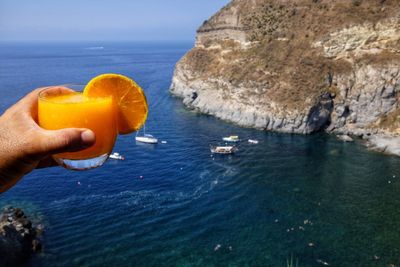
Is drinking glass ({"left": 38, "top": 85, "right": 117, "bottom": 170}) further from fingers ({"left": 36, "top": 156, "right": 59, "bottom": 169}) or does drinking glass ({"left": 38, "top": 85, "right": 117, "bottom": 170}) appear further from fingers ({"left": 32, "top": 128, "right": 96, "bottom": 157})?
fingers ({"left": 36, "top": 156, "right": 59, "bottom": 169})

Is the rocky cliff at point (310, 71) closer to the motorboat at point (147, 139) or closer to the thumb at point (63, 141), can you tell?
the motorboat at point (147, 139)

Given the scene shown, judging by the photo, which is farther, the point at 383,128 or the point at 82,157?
the point at 383,128

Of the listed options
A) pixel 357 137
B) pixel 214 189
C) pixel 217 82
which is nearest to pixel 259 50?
pixel 217 82

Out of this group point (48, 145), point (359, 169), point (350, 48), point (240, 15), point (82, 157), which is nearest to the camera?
point (48, 145)

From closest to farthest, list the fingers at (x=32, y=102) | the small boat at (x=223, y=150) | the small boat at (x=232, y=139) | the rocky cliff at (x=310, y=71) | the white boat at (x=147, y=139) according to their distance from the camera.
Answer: the fingers at (x=32, y=102)
the small boat at (x=223, y=150)
the white boat at (x=147, y=139)
the small boat at (x=232, y=139)
the rocky cliff at (x=310, y=71)

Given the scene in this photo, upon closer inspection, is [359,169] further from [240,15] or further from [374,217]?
[240,15]

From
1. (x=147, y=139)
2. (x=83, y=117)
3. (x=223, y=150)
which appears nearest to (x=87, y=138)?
(x=83, y=117)

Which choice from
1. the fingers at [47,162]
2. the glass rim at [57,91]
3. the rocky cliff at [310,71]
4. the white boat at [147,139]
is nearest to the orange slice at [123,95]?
the glass rim at [57,91]
